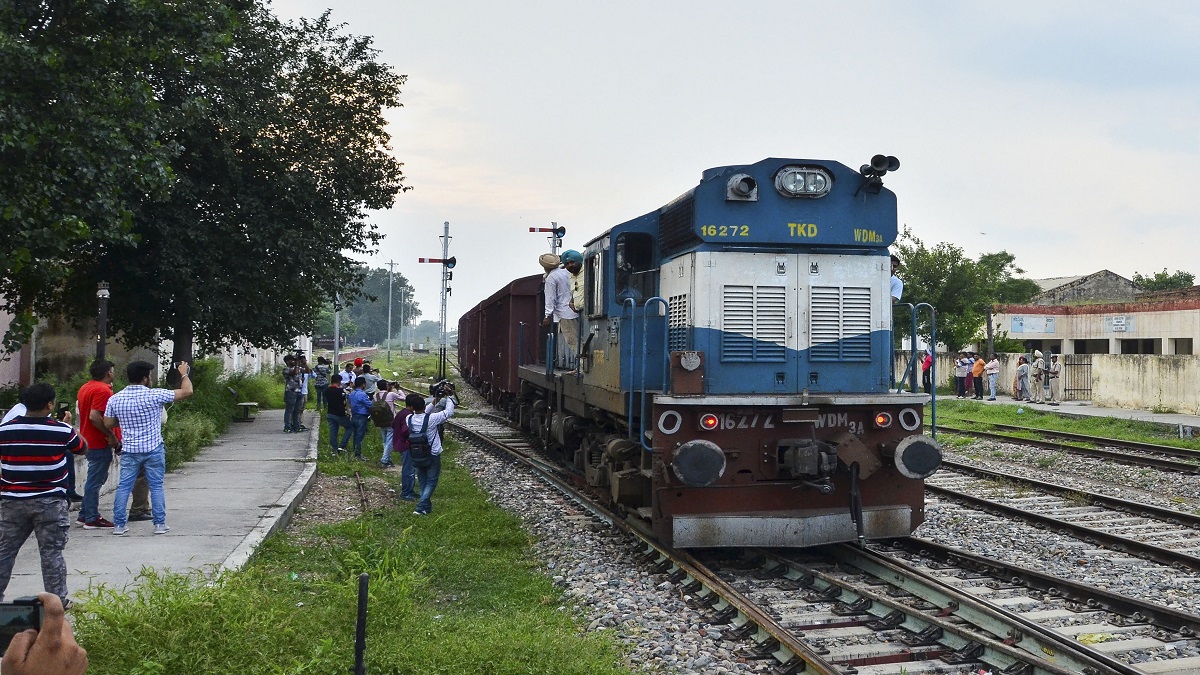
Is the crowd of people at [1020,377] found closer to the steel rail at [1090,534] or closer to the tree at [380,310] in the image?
the steel rail at [1090,534]

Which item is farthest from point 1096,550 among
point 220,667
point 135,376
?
point 135,376

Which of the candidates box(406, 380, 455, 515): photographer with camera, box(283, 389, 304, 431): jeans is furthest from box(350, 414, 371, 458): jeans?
box(406, 380, 455, 515): photographer with camera

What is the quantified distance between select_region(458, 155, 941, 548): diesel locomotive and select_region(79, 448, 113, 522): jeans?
4782 mm

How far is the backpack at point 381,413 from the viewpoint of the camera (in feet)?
52.2

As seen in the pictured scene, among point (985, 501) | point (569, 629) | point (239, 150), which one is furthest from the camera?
point (239, 150)

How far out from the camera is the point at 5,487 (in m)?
6.35

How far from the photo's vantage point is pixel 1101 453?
1691 centimetres

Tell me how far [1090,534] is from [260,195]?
55.0 feet

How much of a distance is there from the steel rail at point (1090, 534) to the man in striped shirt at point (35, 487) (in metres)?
8.73

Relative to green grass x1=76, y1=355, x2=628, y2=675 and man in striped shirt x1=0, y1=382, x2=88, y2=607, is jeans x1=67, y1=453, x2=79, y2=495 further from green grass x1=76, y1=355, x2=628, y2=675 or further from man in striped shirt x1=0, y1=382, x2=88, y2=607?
green grass x1=76, y1=355, x2=628, y2=675

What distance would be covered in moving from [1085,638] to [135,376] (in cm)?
775

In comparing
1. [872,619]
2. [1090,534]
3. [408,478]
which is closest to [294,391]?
[408,478]

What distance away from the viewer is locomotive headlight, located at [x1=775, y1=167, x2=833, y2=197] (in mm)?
8664

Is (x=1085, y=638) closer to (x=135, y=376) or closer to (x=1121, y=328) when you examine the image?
(x=135, y=376)
